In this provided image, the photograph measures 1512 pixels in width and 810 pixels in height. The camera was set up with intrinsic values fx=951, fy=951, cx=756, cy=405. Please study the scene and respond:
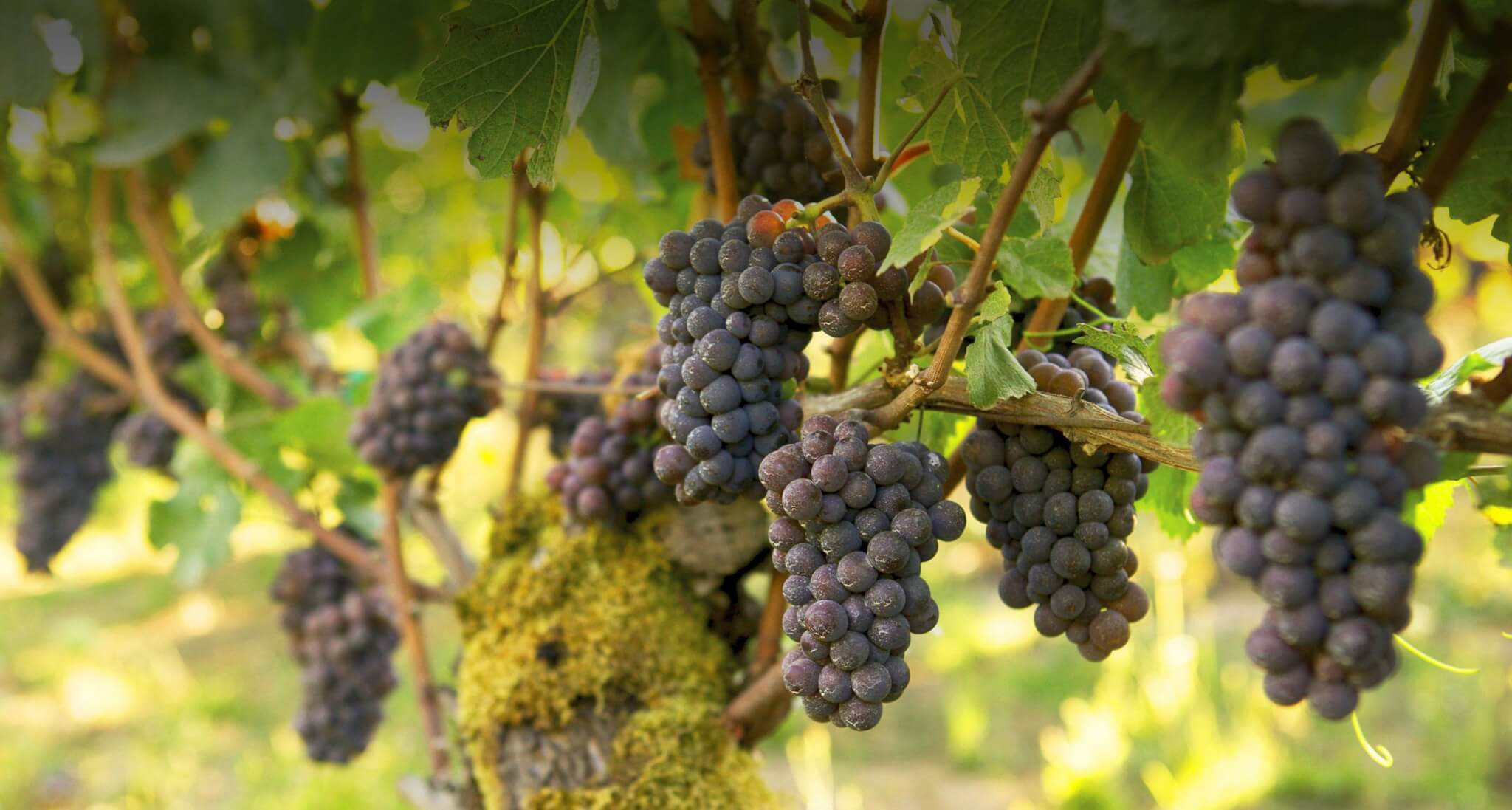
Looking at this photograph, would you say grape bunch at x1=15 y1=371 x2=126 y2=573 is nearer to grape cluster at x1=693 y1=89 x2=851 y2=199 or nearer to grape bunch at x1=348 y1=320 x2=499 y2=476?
grape bunch at x1=348 y1=320 x2=499 y2=476

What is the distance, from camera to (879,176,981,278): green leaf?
69cm

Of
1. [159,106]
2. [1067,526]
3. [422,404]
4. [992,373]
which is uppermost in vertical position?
[159,106]

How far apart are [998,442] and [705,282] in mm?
293

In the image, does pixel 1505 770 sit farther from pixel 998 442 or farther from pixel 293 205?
pixel 293 205

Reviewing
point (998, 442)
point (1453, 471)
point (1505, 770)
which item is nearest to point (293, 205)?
point (998, 442)

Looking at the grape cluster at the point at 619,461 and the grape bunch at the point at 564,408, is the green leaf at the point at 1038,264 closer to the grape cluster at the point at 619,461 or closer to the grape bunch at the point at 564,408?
the grape cluster at the point at 619,461

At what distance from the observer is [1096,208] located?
3.09 ft

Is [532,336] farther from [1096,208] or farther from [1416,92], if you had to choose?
[1416,92]

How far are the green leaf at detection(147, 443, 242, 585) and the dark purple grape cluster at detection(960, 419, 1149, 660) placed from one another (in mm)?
1598

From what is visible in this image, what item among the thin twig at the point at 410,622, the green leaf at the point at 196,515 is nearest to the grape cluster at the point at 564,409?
the thin twig at the point at 410,622

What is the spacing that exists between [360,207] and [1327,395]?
5.84 ft

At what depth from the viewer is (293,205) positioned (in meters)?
2.08

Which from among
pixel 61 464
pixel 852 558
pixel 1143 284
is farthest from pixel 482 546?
pixel 61 464

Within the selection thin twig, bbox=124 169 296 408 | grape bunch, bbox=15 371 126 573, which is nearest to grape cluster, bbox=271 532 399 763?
thin twig, bbox=124 169 296 408
